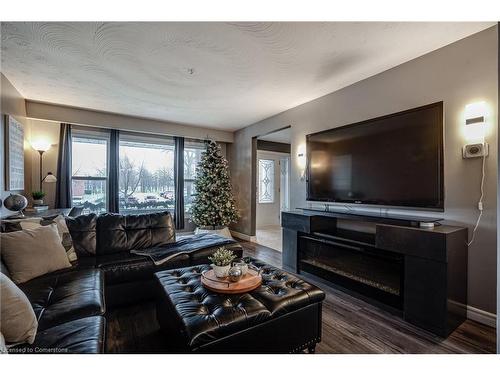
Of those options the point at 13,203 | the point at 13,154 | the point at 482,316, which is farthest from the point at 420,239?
the point at 13,154

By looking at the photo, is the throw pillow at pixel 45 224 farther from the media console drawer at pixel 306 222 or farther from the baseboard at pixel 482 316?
the baseboard at pixel 482 316

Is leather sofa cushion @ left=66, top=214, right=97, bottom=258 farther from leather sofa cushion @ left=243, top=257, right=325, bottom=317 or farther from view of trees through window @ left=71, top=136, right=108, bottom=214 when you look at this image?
view of trees through window @ left=71, top=136, right=108, bottom=214

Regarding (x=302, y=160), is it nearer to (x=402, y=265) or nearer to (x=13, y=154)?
(x=402, y=265)

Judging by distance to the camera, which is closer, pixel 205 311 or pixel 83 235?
pixel 205 311

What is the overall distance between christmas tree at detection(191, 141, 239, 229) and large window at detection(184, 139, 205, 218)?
1.67 ft

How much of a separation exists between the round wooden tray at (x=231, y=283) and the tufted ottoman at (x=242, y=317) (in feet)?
0.11

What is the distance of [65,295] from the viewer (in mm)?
1643

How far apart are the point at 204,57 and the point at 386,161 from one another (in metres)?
2.28

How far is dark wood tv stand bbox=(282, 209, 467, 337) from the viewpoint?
6.24 feet

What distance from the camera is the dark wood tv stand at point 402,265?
190 cm

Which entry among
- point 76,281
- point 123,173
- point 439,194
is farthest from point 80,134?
point 439,194

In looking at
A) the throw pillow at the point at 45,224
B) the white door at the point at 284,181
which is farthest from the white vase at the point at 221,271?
the white door at the point at 284,181

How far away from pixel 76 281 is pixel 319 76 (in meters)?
3.25

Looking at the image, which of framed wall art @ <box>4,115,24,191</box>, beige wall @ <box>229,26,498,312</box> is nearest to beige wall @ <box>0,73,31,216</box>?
framed wall art @ <box>4,115,24,191</box>
